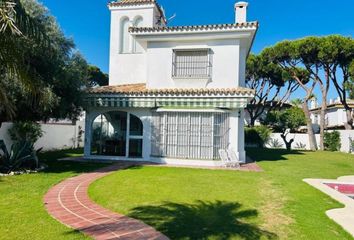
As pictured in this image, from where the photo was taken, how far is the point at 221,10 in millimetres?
41781

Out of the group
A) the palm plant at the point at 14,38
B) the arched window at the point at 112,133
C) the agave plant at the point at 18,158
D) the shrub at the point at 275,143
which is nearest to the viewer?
the palm plant at the point at 14,38

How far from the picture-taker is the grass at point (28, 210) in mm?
9578

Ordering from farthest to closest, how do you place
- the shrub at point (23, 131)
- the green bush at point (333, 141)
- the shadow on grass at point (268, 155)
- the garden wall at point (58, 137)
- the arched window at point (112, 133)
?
the green bush at point (333, 141) < the garden wall at point (58, 137) < the shadow on grass at point (268, 155) < the shrub at point (23, 131) < the arched window at point (112, 133)

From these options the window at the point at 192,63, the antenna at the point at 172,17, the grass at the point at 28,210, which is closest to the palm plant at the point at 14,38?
the grass at the point at 28,210

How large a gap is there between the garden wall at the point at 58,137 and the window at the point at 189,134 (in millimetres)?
17286

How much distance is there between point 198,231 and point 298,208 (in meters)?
5.88

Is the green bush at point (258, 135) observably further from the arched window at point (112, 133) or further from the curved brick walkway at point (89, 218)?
the curved brick walkway at point (89, 218)

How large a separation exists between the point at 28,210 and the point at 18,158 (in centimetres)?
1089

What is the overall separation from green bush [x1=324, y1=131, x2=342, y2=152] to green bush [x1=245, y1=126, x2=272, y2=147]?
10.6 metres

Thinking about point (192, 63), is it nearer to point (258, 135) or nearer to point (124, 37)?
point (124, 37)

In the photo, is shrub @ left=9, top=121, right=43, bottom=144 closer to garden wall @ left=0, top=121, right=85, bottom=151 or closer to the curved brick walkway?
garden wall @ left=0, top=121, right=85, bottom=151

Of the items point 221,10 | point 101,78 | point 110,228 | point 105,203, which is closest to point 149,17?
point 221,10

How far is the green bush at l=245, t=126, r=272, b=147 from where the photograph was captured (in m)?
58.8

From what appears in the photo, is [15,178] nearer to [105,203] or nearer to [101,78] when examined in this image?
[105,203]
